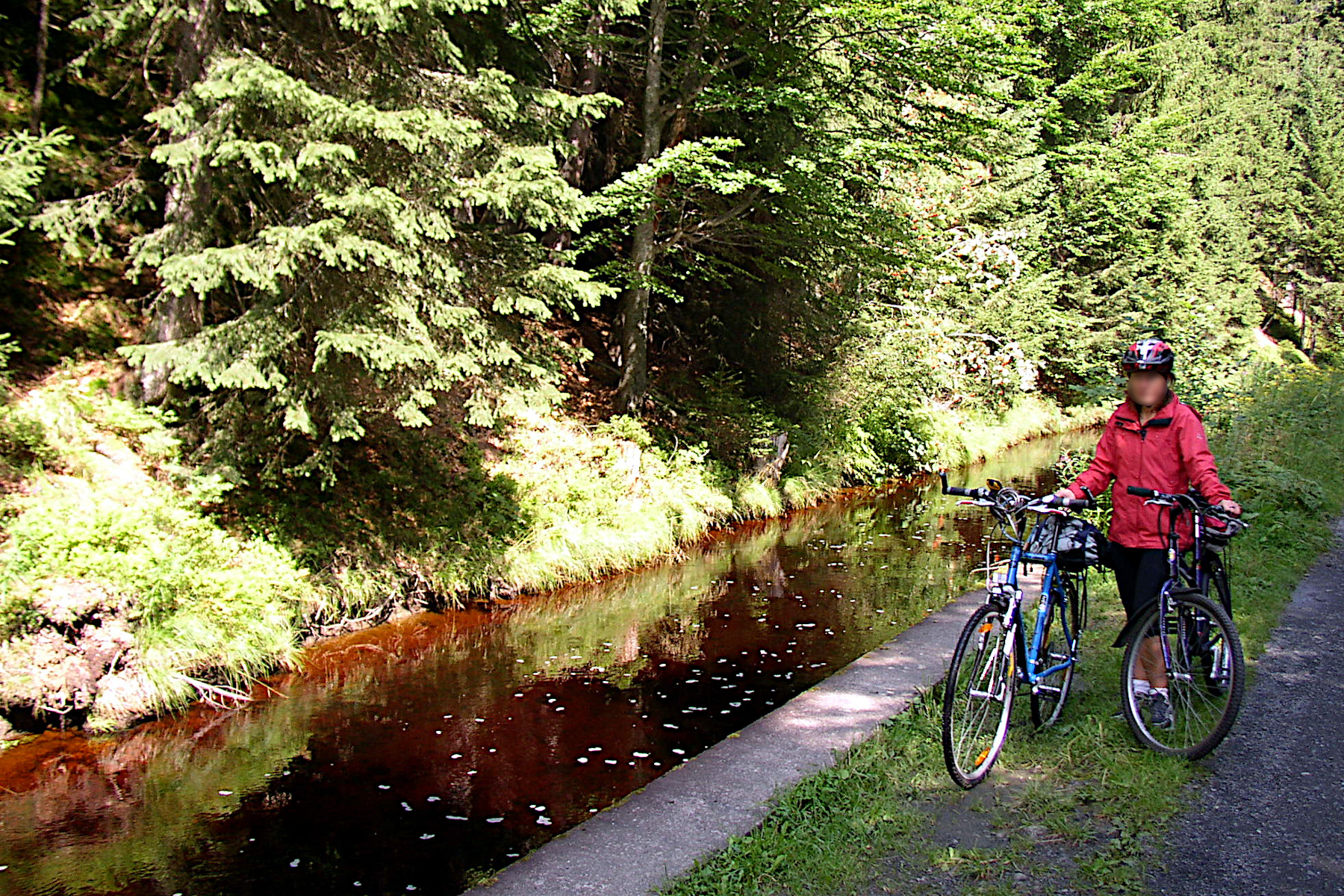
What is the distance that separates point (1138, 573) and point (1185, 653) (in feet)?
1.59

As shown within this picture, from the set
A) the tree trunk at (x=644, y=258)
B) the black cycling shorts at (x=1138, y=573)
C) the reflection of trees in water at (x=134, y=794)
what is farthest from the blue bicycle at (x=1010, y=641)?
the tree trunk at (x=644, y=258)

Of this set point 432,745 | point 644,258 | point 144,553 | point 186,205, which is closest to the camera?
point 432,745

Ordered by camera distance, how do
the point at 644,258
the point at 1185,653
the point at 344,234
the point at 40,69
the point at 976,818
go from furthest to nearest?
the point at 644,258 < the point at 40,69 < the point at 344,234 < the point at 1185,653 < the point at 976,818

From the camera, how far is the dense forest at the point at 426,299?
7.25 m

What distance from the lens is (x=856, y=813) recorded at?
163 inches

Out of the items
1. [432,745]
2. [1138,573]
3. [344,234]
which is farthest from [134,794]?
[1138,573]

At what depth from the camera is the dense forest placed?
286 inches

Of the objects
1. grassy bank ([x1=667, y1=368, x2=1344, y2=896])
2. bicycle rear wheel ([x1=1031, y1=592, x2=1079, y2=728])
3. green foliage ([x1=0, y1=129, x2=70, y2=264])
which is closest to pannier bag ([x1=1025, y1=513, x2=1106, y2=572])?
bicycle rear wheel ([x1=1031, y1=592, x2=1079, y2=728])

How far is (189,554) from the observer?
732 centimetres

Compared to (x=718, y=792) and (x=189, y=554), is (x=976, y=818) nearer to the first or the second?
(x=718, y=792)

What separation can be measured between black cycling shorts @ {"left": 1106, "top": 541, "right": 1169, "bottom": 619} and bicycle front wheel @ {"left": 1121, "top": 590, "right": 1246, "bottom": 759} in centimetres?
14

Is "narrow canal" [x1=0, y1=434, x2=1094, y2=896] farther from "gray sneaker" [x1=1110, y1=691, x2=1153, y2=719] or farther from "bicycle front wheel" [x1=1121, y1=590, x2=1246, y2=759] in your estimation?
"bicycle front wheel" [x1=1121, y1=590, x2=1246, y2=759]

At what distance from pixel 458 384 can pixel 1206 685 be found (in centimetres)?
788

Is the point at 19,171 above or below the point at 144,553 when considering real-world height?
above
